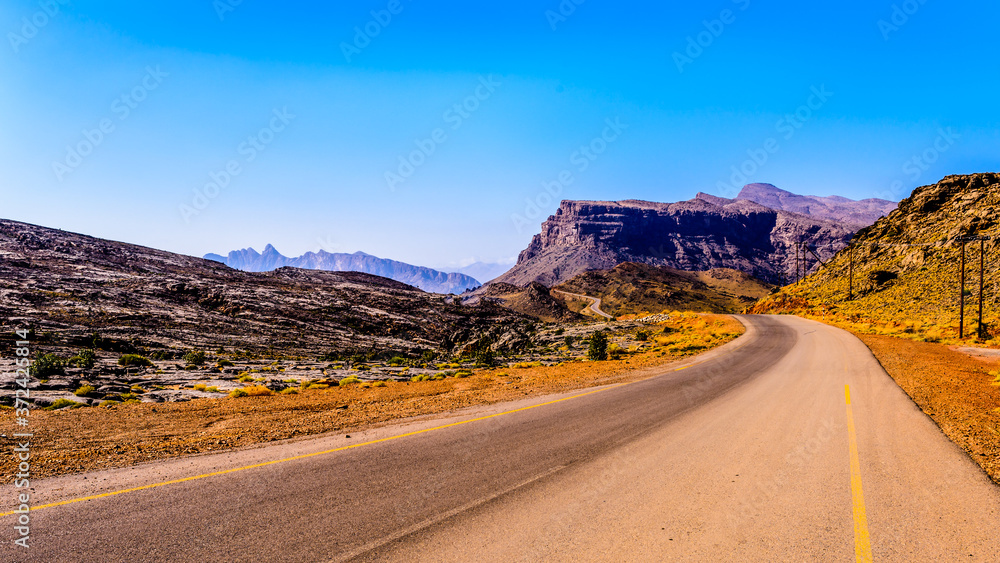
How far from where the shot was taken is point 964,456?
7.73m

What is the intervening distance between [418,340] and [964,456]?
56623 mm

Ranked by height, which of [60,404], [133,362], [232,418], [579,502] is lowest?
[133,362]

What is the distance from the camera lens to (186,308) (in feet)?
174

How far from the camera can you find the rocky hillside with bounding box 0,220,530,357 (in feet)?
129

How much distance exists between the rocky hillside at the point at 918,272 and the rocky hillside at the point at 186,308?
131 ft

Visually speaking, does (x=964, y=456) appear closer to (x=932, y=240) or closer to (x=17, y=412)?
(x=17, y=412)

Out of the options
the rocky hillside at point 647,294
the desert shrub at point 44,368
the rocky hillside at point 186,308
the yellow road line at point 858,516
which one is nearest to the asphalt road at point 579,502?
the yellow road line at point 858,516

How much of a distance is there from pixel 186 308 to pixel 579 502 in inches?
2451

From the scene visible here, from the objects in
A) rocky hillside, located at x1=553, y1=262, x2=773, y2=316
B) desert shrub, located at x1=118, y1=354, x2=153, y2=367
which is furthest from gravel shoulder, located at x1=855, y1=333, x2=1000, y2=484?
rocky hillside, located at x1=553, y1=262, x2=773, y2=316

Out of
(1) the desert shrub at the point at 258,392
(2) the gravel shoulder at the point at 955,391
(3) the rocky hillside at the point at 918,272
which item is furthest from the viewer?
(3) the rocky hillside at the point at 918,272

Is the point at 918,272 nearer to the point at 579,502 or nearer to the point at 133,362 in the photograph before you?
the point at 579,502

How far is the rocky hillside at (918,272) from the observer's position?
4016 cm

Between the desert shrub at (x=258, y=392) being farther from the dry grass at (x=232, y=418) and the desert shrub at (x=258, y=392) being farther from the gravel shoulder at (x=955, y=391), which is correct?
the gravel shoulder at (x=955, y=391)

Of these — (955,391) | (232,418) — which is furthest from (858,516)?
(955,391)
